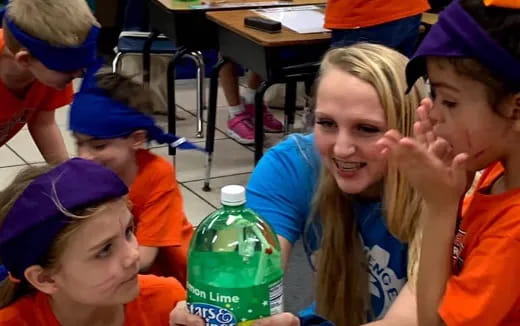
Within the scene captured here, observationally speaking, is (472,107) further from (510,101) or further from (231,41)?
(231,41)

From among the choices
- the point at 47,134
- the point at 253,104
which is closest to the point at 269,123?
the point at 253,104

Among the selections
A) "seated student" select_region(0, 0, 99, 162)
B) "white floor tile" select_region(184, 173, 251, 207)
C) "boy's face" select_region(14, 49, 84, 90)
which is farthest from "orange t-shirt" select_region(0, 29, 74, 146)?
"white floor tile" select_region(184, 173, 251, 207)

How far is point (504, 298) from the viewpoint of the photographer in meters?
1.34

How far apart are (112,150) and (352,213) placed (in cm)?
71

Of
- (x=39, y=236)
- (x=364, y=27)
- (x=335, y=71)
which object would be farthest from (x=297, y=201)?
(x=364, y=27)

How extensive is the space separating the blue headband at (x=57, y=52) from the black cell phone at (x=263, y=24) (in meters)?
1.22

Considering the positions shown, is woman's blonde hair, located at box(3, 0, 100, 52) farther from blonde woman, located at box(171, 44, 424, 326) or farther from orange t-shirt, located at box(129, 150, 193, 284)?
blonde woman, located at box(171, 44, 424, 326)

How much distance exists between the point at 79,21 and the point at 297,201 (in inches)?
38.2

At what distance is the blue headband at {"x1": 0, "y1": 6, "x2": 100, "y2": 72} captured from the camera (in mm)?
2439

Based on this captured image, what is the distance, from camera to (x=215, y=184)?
405 centimetres

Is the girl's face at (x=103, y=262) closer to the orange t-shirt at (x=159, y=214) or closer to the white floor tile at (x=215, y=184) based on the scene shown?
the orange t-shirt at (x=159, y=214)

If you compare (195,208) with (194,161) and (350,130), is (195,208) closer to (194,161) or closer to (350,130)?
(194,161)

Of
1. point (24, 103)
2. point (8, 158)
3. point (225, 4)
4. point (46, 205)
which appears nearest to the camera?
point (46, 205)

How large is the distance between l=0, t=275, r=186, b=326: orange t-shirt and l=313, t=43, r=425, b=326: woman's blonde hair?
1.17 feet
